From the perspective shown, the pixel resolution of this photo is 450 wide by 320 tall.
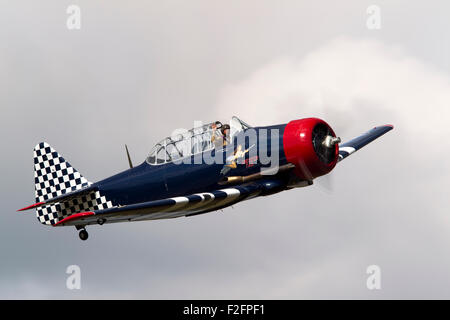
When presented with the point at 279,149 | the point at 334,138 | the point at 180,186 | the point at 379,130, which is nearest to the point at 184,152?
the point at 180,186

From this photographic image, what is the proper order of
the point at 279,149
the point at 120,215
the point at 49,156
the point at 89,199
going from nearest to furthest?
1. the point at 120,215
2. the point at 279,149
3. the point at 89,199
4. the point at 49,156

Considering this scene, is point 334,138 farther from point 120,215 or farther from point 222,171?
point 120,215

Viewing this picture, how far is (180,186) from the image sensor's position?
72.9 feet

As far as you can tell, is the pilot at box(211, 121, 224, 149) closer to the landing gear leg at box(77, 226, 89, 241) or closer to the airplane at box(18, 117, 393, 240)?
the airplane at box(18, 117, 393, 240)

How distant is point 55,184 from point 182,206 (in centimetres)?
679

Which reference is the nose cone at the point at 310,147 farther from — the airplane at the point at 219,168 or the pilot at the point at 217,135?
the pilot at the point at 217,135

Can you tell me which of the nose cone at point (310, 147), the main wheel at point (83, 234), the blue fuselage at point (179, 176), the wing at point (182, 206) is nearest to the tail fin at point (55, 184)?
the main wheel at point (83, 234)

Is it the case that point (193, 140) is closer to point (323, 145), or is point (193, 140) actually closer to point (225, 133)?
point (225, 133)

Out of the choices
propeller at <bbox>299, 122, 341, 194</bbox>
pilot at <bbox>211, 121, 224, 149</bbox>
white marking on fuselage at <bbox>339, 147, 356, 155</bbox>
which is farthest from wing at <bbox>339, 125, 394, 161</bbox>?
pilot at <bbox>211, 121, 224, 149</bbox>

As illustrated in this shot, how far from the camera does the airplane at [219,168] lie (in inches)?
829

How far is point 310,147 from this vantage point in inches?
828

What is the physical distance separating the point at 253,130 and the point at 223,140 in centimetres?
91

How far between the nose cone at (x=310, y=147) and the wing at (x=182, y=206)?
905 mm

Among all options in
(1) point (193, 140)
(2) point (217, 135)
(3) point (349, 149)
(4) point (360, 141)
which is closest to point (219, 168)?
(2) point (217, 135)
